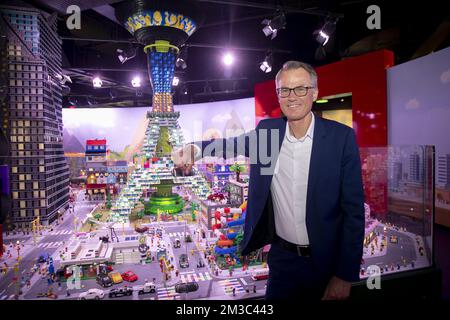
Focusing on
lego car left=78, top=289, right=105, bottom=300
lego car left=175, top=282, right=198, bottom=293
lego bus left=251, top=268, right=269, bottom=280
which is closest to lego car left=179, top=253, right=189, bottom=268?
lego car left=175, top=282, right=198, bottom=293

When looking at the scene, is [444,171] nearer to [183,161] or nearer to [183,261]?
[183,261]

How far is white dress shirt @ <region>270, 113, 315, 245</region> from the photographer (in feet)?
6.95

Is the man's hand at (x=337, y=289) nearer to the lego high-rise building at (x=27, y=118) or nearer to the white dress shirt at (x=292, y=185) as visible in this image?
the white dress shirt at (x=292, y=185)

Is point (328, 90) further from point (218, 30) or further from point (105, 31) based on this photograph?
point (105, 31)

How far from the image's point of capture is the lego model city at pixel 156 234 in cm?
372

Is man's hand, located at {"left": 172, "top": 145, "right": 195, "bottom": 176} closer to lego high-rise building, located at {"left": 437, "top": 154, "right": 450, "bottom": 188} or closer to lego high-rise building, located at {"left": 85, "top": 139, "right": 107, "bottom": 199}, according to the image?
lego high-rise building, located at {"left": 85, "top": 139, "right": 107, "bottom": 199}

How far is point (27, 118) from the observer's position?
6.76m

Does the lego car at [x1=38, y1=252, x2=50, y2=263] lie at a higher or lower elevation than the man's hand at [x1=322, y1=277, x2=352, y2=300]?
lower

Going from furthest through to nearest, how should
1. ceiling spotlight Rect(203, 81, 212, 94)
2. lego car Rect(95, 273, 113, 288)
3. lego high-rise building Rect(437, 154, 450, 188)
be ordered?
ceiling spotlight Rect(203, 81, 212, 94) → lego high-rise building Rect(437, 154, 450, 188) → lego car Rect(95, 273, 113, 288)

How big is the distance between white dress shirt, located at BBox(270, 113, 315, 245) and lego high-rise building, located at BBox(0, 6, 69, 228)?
21.1 feet

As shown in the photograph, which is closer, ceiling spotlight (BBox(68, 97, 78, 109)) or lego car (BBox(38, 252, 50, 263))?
lego car (BBox(38, 252, 50, 263))

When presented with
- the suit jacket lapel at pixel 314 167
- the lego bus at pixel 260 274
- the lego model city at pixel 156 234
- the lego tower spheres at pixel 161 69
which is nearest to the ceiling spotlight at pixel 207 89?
the lego model city at pixel 156 234

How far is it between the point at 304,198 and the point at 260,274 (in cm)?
241
